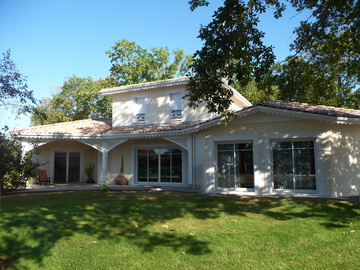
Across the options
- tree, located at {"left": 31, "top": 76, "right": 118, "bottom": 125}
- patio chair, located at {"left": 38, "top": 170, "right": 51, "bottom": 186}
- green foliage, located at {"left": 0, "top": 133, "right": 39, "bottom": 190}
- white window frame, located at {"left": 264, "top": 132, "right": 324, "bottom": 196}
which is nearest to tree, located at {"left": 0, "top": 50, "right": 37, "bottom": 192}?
green foliage, located at {"left": 0, "top": 133, "right": 39, "bottom": 190}

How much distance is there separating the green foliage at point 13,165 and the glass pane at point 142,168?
6.57m

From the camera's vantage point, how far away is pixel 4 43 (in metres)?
12.8

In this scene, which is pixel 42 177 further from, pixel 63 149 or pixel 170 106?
pixel 170 106

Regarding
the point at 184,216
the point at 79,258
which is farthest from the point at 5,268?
the point at 184,216

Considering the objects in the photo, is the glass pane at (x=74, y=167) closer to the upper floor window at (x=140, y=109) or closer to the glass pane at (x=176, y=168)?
the upper floor window at (x=140, y=109)

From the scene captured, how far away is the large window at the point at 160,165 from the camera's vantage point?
16.7 m

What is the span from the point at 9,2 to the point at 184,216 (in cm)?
873

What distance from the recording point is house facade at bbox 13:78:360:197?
38.5ft

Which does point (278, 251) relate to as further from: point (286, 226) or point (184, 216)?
point (184, 216)

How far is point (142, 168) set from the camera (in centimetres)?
1762

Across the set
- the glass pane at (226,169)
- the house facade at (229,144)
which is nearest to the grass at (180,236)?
the house facade at (229,144)

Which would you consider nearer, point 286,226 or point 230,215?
point 286,226

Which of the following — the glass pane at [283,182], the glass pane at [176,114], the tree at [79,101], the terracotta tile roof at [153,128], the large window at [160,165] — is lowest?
the glass pane at [283,182]

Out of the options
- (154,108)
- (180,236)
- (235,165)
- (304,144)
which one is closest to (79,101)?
(154,108)
